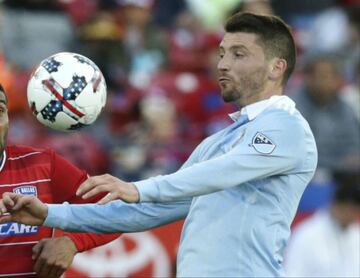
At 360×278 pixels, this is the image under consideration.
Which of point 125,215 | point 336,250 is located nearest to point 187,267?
point 125,215

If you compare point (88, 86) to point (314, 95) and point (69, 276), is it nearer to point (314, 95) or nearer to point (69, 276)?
point (69, 276)

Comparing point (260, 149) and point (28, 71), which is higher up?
point (260, 149)

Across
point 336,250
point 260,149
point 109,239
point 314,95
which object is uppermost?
point 260,149

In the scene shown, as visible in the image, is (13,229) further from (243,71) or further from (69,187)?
(243,71)

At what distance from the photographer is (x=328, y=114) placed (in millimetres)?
10648

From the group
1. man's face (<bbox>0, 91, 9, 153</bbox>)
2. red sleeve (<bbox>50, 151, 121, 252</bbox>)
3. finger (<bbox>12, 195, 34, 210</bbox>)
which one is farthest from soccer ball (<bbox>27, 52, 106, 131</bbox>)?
finger (<bbox>12, 195, 34, 210</bbox>)

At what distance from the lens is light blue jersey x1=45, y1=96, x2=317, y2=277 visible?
16.4 feet

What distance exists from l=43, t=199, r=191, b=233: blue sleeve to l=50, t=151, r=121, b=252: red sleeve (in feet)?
0.99

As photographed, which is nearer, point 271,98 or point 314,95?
point 271,98

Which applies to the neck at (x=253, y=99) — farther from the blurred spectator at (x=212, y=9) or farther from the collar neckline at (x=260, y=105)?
the blurred spectator at (x=212, y=9)

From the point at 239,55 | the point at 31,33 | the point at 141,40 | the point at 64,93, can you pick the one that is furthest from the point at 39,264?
the point at 141,40

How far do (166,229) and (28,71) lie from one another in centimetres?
337

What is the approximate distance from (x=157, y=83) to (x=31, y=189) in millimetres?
6026

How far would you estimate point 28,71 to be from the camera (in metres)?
11.4
